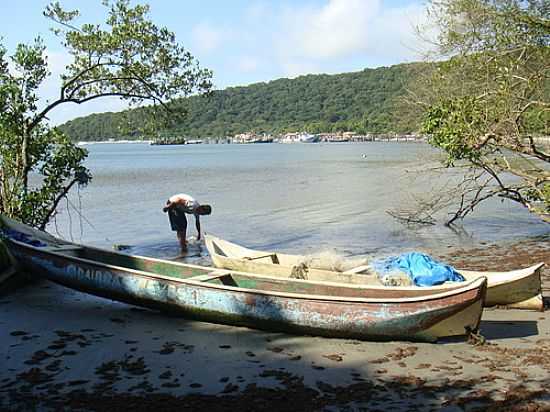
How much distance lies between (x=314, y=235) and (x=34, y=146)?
8.39 metres

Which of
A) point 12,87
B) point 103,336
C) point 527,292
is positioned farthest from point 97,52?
point 527,292

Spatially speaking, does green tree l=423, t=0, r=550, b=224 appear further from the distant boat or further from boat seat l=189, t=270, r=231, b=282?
the distant boat

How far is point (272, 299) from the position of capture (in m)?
8.00

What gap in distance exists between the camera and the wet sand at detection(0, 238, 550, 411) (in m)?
6.14

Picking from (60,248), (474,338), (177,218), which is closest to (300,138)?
(177,218)

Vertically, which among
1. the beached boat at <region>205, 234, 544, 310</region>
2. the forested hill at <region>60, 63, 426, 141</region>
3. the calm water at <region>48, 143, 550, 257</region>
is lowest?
the calm water at <region>48, 143, 550, 257</region>

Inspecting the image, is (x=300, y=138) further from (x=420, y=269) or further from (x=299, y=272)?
(x=420, y=269)

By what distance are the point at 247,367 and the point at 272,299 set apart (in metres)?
1.07

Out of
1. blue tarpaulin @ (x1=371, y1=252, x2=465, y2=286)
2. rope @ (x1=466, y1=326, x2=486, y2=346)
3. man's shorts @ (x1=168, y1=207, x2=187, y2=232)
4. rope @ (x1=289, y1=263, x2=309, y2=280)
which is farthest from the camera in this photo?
→ man's shorts @ (x1=168, y1=207, x2=187, y2=232)

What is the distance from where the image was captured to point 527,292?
9.12 metres

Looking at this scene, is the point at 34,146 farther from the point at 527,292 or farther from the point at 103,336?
the point at 527,292

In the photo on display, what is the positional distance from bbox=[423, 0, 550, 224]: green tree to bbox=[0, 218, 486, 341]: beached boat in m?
5.61

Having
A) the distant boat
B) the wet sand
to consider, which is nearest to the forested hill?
the distant boat

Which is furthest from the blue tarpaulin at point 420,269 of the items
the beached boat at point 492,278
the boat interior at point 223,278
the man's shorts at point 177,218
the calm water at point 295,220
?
the man's shorts at point 177,218
